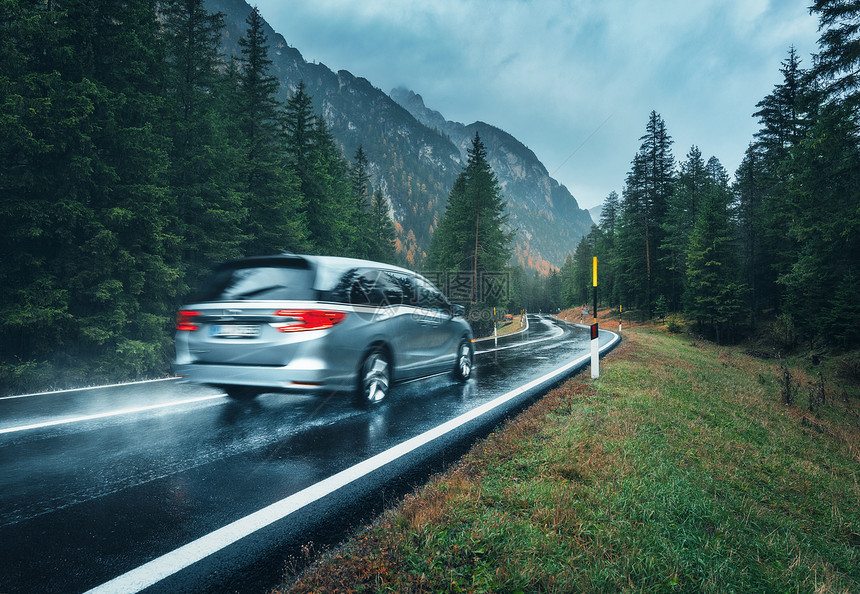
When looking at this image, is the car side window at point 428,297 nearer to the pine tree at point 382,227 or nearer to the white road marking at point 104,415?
the white road marking at point 104,415

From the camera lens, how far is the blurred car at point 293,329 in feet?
14.2

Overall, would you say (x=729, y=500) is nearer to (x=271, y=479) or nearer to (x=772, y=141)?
(x=271, y=479)

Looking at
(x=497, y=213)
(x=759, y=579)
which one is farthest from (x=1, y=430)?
(x=497, y=213)

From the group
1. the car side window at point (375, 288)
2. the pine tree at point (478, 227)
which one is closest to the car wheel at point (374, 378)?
the car side window at point (375, 288)

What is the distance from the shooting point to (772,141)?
27.1 meters

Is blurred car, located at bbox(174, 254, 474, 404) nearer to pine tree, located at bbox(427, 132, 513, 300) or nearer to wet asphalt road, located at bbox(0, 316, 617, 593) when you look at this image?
wet asphalt road, located at bbox(0, 316, 617, 593)

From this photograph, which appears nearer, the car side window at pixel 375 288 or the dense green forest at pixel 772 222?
the car side window at pixel 375 288

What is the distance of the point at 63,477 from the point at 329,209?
23.2 m

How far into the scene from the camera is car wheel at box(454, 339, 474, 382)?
7359 mm

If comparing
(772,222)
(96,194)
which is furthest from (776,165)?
(96,194)

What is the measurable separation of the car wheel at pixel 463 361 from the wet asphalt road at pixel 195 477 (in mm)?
1603

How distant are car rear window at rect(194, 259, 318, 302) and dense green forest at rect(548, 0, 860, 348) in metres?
18.3

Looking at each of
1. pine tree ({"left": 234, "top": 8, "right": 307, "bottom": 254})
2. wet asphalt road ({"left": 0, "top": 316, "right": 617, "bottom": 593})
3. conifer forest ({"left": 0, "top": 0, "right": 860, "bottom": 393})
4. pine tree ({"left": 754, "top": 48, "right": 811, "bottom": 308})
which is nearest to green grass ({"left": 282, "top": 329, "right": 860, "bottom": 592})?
wet asphalt road ({"left": 0, "top": 316, "right": 617, "bottom": 593})

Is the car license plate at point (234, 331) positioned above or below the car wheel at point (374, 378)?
above
